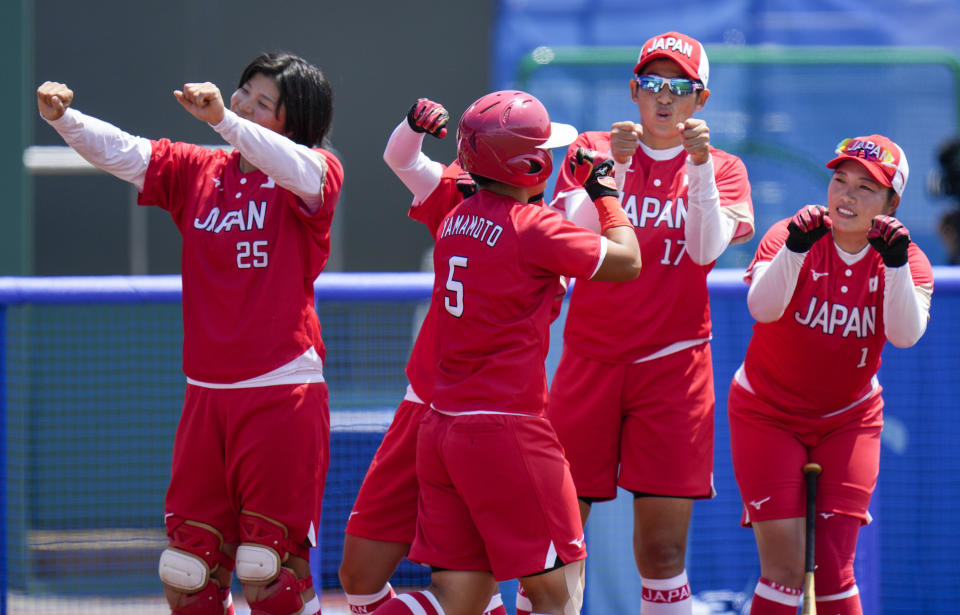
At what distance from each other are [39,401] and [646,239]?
2534 millimetres

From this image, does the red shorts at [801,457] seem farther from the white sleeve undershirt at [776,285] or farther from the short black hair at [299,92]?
the short black hair at [299,92]

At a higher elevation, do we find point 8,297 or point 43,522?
point 8,297

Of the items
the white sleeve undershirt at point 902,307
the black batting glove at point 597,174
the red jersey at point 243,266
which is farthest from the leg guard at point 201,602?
the white sleeve undershirt at point 902,307

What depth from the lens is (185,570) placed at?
134 inches

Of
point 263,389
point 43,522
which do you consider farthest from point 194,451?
point 43,522

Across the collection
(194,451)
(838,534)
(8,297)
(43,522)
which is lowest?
(43,522)

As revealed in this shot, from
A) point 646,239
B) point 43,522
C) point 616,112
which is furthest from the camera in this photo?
point 616,112

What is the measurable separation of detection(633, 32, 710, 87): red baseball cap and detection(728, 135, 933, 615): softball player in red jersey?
1.68 ft

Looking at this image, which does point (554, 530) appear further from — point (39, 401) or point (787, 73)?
point (787, 73)

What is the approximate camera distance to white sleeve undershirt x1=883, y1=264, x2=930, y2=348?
357 centimetres

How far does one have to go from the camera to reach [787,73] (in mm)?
6215

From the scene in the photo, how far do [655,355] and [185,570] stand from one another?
1542mm

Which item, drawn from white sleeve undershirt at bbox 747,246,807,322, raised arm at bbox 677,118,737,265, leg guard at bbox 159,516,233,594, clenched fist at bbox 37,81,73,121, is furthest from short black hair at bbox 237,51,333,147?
white sleeve undershirt at bbox 747,246,807,322

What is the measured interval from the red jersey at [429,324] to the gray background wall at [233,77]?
329cm
